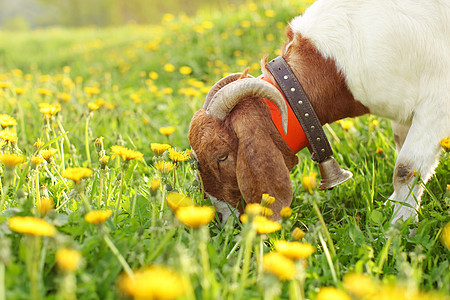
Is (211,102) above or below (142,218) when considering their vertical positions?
above

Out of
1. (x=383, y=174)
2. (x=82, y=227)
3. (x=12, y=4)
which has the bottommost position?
(x=383, y=174)

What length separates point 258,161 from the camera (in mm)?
2246

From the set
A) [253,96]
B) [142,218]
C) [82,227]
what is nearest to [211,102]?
[253,96]

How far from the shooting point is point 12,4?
46344 millimetres

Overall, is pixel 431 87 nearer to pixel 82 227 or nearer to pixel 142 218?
pixel 142 218

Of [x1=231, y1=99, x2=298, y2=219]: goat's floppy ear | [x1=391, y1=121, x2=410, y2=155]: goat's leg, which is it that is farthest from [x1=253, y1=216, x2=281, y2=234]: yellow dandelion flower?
[x1=391, y1=121, x2=410, y2=155]: goat's leg

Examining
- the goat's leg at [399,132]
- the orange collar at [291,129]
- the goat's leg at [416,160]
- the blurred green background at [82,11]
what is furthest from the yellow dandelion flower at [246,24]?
the blurred green background at [82,11]

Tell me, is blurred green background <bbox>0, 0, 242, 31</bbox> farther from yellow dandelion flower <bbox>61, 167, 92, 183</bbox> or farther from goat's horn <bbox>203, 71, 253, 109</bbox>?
yellow dandelion flower <bbox>61, 167, 92, 183</bbox>

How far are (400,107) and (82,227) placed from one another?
5.99 feet

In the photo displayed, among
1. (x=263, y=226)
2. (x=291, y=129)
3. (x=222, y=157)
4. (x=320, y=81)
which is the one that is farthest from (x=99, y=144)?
(x=320, y=81)

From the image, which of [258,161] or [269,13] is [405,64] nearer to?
[258,161]

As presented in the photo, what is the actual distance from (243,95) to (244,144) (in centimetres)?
26

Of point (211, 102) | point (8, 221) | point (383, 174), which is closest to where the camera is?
point (8, 221)

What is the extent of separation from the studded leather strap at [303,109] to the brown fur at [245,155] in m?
0.15
